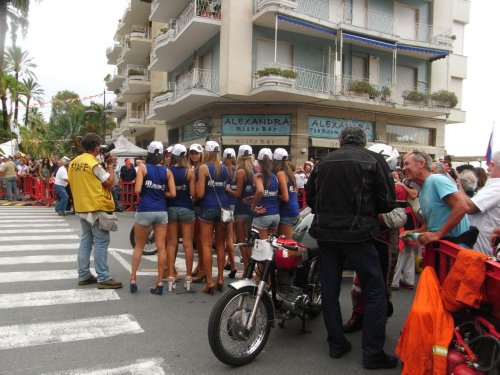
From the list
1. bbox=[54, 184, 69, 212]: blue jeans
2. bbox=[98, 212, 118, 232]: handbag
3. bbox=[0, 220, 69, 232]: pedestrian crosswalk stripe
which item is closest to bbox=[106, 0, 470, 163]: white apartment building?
bbox=[54, 184, 69, 212]: blue jeans

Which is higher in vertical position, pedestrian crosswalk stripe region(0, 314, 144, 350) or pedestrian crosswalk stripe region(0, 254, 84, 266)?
pedestrian crosswalk stripe region(0, 254, 84, 266)

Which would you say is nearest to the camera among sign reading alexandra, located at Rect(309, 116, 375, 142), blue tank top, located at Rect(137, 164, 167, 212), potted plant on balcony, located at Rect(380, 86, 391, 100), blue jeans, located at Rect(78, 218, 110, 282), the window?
blue tank top, located at Rect(137, 164, 167, 212)

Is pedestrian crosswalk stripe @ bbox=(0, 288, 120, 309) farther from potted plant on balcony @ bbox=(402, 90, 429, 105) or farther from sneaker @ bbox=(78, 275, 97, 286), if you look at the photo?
potted plant on balcony @ bbox=(402, 90, 429, 105)

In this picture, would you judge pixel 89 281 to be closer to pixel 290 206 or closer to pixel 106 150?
pixel 106 150

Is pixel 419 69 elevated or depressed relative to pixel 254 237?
elevated

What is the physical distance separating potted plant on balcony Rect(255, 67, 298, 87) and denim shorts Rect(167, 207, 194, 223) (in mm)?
12524

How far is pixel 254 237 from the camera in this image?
3.99 m

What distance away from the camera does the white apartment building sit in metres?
18.4

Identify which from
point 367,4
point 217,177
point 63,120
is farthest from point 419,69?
point 63,120

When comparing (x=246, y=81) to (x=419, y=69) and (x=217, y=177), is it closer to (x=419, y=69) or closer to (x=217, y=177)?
(x=419, y=69)

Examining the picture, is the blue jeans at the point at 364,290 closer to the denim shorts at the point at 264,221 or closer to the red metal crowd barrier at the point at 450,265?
the red metal crowd barrier at the point at 450,265

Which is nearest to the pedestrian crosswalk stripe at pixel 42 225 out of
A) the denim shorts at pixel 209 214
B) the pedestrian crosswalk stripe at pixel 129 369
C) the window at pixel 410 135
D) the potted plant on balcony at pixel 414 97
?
the denim shorts at pixel 209 214

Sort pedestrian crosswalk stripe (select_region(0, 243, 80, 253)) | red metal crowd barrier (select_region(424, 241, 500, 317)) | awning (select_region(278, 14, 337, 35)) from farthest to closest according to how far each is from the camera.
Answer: awning (select_region(278, 14, 337, 35)) < pedestrian crosswalk stripe (select_region(0, 243, 80, 253)) < red metal crowd barrier (select_region(424, 241, 500, 317))

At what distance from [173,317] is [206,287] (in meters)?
0.99
